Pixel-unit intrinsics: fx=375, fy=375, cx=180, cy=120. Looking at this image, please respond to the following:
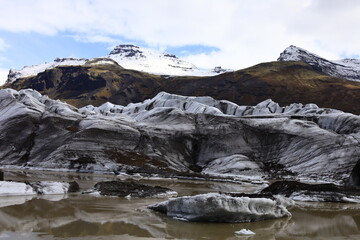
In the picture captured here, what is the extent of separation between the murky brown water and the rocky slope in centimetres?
3263

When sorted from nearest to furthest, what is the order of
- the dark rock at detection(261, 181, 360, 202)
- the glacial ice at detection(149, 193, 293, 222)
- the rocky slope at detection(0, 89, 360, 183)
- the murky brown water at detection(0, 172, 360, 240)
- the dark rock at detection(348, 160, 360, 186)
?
the murky brown water at detection(0, 172, 360, 240), the glacial ice at detection(149, 193, 293, 222), the dark rock at detection(261, 181, 360, 202), the dark rock at detection(348, 160, 360, 186), the rocky slope at detection(0, 89, 360, 183)

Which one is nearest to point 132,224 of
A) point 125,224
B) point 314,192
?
point 125,224

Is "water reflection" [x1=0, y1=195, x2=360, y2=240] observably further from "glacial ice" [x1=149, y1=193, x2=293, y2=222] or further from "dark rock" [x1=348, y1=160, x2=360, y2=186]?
"dark rock" [x1=348, y1=160, x2=360, y2=186]

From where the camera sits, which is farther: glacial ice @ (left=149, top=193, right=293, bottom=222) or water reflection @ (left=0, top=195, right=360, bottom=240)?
glacial ice @ (left=149, top=193, right=293, bottom=222)

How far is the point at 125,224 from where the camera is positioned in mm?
14789

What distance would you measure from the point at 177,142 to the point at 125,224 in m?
52.4

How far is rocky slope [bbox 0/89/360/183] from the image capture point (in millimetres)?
55469

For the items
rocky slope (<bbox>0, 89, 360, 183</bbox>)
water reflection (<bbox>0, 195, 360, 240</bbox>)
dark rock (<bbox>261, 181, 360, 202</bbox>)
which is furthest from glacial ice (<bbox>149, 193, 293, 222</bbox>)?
rocky slope (<bbox>0, 89, 360, 183</bbox>)

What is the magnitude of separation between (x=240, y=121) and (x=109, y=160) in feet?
92.4

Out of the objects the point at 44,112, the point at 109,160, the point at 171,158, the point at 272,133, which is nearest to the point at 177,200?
the point at 109,160

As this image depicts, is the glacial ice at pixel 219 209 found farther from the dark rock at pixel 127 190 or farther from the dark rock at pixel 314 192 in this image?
the dark rock at pixel 314 192

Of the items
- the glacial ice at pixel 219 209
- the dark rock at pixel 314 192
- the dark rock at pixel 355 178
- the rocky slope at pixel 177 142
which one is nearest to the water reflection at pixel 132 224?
the glacial ice at pixel 219 209

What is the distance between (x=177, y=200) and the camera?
17703 mm

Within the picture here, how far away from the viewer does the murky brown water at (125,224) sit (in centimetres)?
1291
